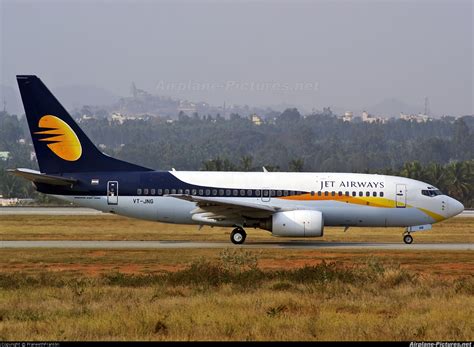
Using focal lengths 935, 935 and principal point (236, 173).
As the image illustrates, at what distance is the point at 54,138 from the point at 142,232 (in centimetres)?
1009

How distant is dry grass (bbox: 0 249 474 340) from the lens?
65.2 ft

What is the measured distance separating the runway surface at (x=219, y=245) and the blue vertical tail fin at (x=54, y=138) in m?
3.47

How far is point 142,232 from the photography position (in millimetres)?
51594

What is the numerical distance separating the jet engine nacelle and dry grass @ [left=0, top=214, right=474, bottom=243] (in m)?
5.76

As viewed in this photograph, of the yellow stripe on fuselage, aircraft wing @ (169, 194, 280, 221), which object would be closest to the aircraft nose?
the yellow stripe on fuselage

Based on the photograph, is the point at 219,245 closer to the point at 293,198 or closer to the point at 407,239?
the point at 293,198

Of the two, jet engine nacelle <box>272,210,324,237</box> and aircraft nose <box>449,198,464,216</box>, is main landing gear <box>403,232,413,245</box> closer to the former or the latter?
aircraft nose <box>449,198,464,216</box>

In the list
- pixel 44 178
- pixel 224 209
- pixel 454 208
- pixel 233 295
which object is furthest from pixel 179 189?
pixel 233 295

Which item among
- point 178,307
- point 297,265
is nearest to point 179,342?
point 178,307

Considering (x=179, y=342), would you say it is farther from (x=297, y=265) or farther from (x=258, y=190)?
(x=258, y=190)

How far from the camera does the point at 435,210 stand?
145ft

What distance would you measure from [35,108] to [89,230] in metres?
11.5

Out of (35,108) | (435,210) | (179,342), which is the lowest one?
(179,342)

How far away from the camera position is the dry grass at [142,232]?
4806 cm
